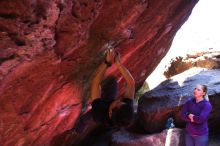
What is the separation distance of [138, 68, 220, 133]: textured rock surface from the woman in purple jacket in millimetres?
2646

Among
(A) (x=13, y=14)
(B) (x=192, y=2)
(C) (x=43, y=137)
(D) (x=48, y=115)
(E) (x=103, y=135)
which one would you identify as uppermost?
(B) (x=192, y=2)

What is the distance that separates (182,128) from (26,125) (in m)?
5.66

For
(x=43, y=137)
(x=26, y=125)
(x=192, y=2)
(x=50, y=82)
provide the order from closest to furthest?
1. (x=50, y=82)
2. (x=26, y=125)
3. (x=43, y=137)
4. (x=192, y=2)

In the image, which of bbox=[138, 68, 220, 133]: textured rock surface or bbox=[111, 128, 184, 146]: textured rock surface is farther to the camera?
bbox=[138, 68, 220, 133]: textured rock surface

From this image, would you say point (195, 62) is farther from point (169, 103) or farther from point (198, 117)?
point (198, 117)

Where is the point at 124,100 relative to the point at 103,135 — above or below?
above

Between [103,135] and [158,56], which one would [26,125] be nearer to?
[103,135]

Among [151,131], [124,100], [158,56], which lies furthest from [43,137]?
[158,56]

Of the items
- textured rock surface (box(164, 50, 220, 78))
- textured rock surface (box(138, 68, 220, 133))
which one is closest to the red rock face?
textured rock surface (box(138, 68, 220, 133))

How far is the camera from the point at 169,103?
36.0 ft

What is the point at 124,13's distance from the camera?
7047 millimetres

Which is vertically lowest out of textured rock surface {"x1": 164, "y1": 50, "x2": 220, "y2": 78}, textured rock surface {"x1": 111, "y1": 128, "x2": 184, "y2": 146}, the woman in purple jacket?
textured rock surface {"x1": 111, "y1": 128, "x2": 184, "y2": 146}

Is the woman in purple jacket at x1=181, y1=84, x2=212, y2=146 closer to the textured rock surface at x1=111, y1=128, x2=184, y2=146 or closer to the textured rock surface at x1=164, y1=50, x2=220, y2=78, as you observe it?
the textured rock surface at x1=111, y1=128, x2=184, y2=146

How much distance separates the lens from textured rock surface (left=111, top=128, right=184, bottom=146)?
1012cm
